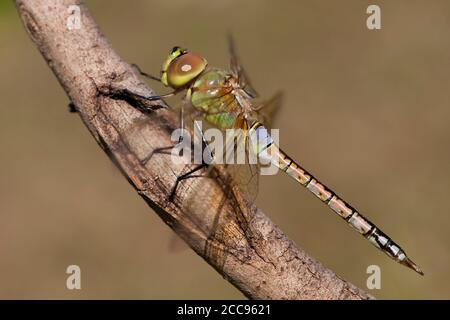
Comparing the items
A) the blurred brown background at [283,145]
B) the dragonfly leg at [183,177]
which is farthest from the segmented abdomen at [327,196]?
the blurred brown background at [283,145]

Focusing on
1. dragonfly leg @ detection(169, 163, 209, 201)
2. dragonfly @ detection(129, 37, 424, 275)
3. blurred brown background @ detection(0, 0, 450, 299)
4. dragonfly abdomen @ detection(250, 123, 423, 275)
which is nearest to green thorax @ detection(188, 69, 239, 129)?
dragonfly @ detection(129, 37, 424, 275)

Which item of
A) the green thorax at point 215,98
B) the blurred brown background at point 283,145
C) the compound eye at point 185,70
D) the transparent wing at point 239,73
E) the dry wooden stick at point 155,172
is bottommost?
the dry wooden stick at point 155,172

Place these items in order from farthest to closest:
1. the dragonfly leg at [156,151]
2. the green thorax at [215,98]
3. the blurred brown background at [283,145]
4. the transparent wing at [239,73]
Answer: the blurred brown background at [283,145]
the transparent wing at [239,73]
the green thorax at [215,98]
the dragonfly leg at [156,151]

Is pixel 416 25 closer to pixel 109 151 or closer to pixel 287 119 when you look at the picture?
pixel 287 119

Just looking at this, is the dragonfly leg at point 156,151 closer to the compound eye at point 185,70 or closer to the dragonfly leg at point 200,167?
the dragonfly leg at point 200,167

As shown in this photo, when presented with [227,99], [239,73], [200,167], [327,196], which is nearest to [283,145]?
[327,196]

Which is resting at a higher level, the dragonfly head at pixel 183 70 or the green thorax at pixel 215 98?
the dragonfly head at pixel 183 70

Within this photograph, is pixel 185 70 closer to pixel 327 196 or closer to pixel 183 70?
pixel 183 70
